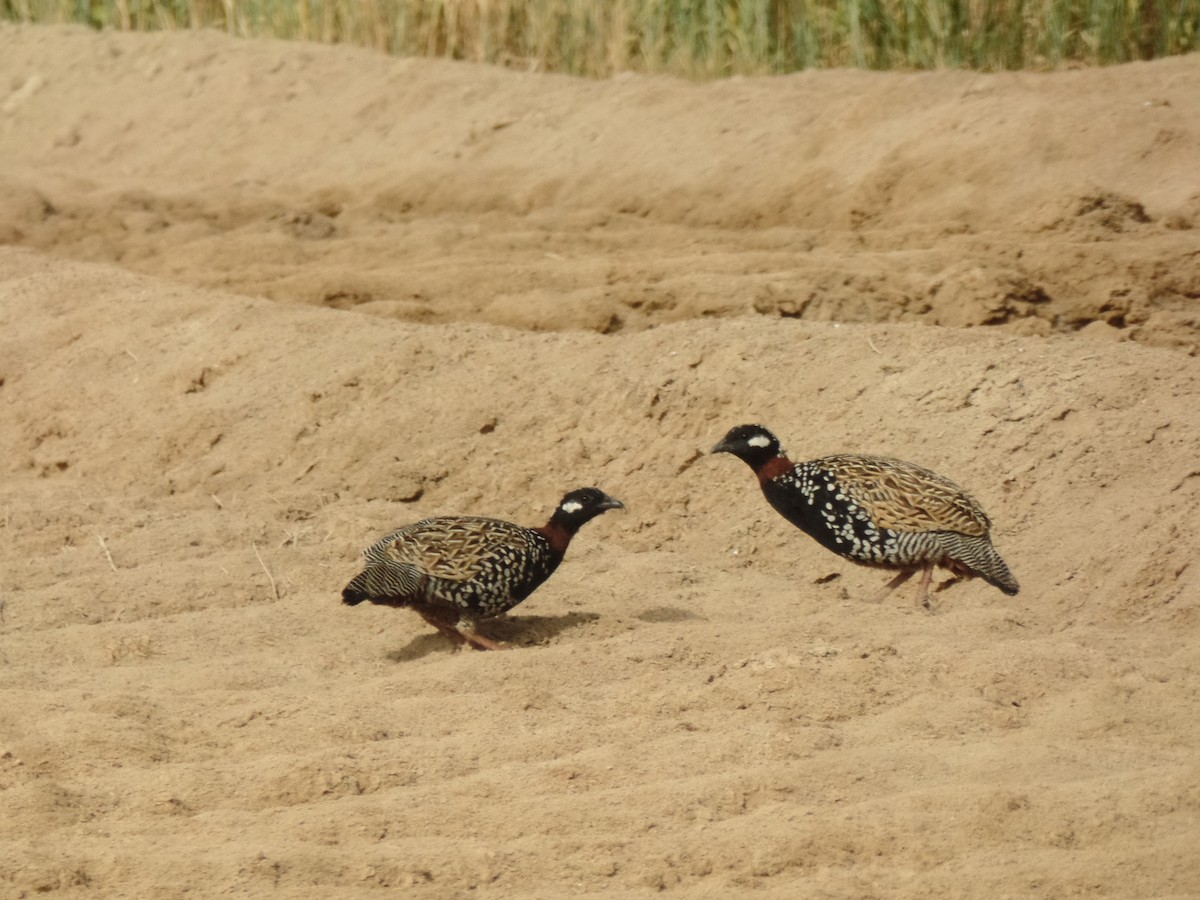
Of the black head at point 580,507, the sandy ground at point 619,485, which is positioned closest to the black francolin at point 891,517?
the sandy ground at point 619,485

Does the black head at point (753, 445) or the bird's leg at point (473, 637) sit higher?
the black head at point (753, 445)

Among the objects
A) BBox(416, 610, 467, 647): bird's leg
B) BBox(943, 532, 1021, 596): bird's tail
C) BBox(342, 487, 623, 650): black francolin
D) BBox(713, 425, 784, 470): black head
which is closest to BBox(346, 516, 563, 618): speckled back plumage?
BBox(342, 487, 623, 650): black francolin

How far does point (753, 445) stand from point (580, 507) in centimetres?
88

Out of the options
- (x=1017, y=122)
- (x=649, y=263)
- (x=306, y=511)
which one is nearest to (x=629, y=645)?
(x=306, y=511)

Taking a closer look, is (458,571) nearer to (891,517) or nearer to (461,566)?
(461,566)

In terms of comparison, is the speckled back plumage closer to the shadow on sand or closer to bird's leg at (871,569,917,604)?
the shadow on sand

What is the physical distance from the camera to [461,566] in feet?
22.5

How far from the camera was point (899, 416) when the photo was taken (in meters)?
8.78

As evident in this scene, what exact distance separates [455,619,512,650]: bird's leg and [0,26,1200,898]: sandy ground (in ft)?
0.36

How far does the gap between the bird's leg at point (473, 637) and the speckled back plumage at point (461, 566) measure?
0.19 ft

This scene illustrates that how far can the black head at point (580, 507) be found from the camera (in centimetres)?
732

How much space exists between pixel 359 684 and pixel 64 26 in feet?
60.3

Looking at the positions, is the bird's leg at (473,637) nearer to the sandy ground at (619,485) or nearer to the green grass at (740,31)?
the sandy ground at (619,485)

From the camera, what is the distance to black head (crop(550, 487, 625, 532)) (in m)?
7.32
